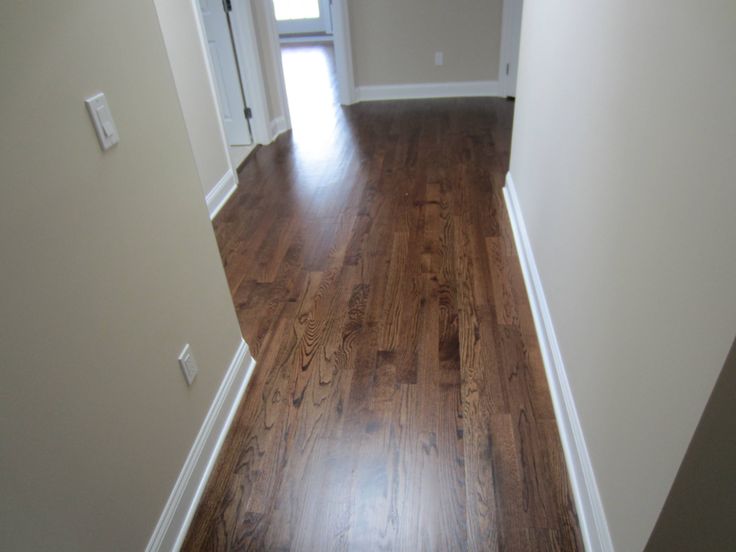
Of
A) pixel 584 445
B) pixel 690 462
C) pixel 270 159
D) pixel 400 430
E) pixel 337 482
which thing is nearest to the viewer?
pixel 690 462

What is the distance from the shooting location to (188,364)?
4.68 feet

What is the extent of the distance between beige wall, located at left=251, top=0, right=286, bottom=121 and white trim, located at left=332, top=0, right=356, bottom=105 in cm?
73

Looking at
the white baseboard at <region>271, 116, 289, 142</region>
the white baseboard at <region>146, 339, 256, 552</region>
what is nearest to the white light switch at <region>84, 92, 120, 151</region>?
the white baseboard at <region>146, 339, 256, 552</region>

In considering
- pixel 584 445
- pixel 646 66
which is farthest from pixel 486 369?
pixel 646 66

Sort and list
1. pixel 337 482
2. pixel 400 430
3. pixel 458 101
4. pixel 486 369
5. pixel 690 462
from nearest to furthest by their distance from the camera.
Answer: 1. pixel 690 462
2. pixel 337 482
3. pixel 400 430
4. pixel 486 369
5. pixel 458 101

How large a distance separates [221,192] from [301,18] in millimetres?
6239

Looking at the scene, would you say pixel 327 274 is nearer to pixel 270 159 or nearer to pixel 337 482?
pixel 337 482

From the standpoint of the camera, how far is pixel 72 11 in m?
0.97

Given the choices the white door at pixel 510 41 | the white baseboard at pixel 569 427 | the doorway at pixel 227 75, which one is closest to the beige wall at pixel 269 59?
the doorway at pixel 227 75

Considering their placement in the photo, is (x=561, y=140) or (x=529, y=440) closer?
(x=529, y=440)

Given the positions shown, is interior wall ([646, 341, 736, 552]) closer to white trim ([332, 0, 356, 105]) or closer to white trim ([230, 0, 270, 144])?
A: white trim ([230, 0, 270, 144])

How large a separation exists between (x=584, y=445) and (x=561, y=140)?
964mm

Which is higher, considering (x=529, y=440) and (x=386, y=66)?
(x=386, y=66)

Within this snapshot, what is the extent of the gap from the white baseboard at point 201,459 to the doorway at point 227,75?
2.10m
